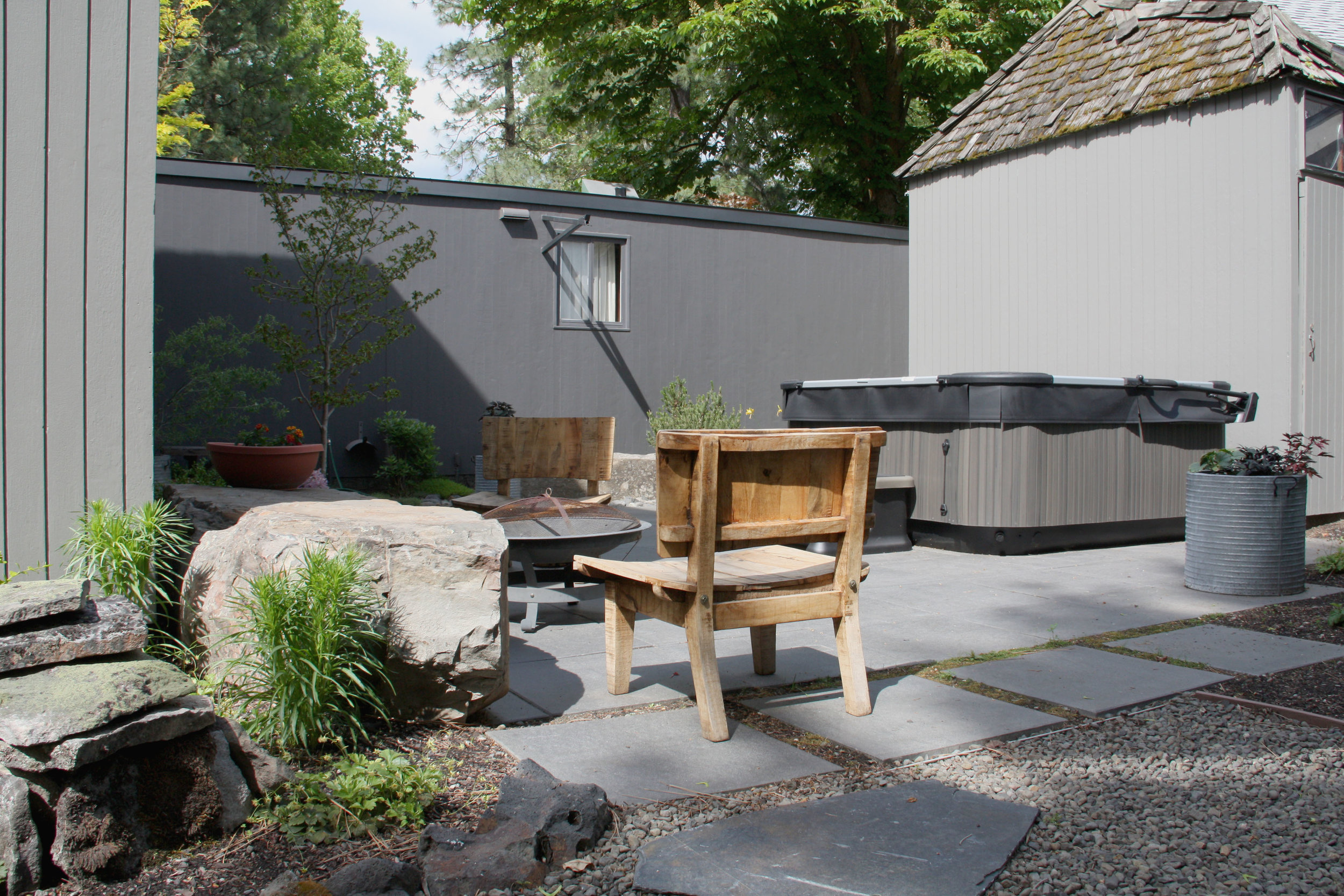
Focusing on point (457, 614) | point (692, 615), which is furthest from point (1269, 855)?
point (457, 614)

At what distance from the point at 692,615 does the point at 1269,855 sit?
1558mm

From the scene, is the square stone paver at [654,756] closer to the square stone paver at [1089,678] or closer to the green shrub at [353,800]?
the green shrub at [353,800]

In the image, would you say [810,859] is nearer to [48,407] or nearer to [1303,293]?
[48,407]

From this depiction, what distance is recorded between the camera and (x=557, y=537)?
443cm

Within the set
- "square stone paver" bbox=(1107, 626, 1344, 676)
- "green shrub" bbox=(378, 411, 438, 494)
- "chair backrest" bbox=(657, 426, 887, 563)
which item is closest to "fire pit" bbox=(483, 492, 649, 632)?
"chair backrest" bbox=(657, 426, 887, 563)

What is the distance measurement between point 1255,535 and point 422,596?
4.76 meters

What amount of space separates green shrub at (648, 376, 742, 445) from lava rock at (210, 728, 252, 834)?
7.91m

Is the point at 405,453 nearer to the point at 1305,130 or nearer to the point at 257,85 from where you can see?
the point at 1305,130

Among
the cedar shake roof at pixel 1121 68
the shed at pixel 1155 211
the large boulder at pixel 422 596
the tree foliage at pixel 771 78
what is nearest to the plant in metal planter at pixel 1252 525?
the shed at pixel 1155 211

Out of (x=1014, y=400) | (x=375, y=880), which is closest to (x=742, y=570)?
(x=375, y=880)

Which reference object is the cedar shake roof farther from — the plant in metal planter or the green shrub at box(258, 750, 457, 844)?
the green shrub at box(258, 750, 457, 844)

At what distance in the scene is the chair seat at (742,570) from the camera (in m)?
3.12

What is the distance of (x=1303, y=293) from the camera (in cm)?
840

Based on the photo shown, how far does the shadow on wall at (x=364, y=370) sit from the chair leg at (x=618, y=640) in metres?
7.46
